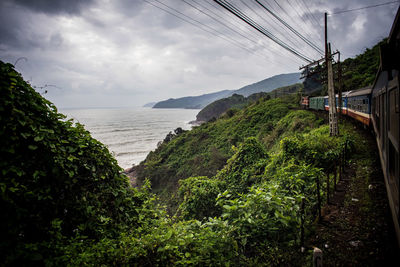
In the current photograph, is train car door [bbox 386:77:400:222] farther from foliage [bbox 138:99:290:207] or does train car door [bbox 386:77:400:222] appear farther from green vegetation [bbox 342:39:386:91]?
green vegetation [bbox 342:39:386:91]

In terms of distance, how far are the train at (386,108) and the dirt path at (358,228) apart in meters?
0.42

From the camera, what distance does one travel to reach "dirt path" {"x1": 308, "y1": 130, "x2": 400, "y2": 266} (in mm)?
3010

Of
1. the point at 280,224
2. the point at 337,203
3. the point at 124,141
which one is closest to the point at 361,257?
the point at 280,224

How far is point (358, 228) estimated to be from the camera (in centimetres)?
371

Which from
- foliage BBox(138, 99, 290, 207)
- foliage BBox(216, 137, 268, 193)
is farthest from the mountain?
foliage BBox(216, 137, 268, 193)

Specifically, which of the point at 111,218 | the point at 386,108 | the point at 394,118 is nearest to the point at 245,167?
the point at 386,108

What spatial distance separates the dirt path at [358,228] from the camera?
9.87ft

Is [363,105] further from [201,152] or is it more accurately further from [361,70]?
[361,70]

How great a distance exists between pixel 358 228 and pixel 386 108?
7.79 ft

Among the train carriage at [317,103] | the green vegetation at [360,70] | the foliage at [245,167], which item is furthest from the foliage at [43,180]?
the green vegetation at [360,70]

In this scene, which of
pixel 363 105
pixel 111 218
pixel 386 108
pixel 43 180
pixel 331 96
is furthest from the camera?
pixel 363 105

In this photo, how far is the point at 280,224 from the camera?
3.70m

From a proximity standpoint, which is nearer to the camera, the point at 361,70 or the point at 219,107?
the point at 361,70

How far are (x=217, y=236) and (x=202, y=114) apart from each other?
94.6 m
